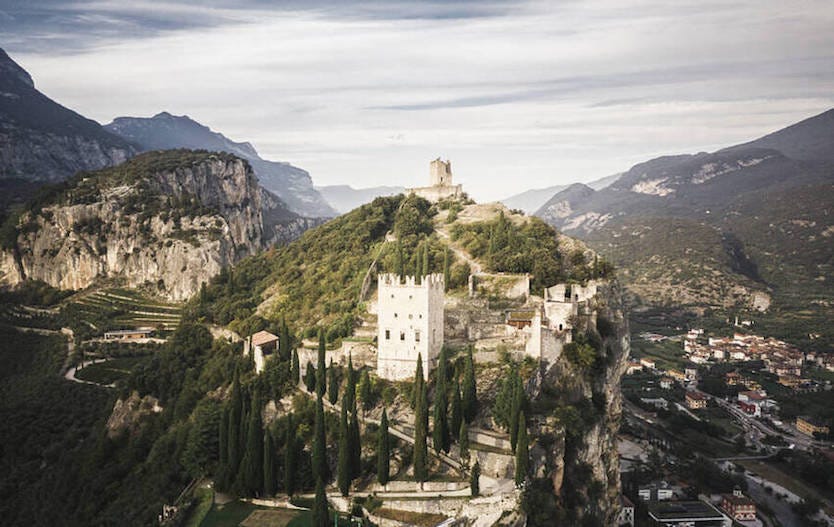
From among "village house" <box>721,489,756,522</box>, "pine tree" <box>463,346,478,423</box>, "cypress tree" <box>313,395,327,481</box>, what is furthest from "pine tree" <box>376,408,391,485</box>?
"village house" <box>721,489,756,522</box>

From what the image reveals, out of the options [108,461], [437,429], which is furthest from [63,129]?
[437,429]

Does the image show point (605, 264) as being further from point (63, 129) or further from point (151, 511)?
point (63, 129)

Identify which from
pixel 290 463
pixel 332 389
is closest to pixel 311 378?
pixel 332 389

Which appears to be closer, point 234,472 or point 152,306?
point 234,472

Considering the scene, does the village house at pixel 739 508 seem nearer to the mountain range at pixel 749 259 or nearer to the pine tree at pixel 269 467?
the pine tree at pixel 269 467

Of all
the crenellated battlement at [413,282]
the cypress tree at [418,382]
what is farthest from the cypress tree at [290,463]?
the crenellated battlement at [413,282]

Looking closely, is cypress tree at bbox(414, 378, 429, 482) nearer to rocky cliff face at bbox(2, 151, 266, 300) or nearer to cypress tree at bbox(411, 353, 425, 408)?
cypress tree at bbox(411, 353, 425, 408)

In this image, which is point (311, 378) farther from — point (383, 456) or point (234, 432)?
point (383, 456)
